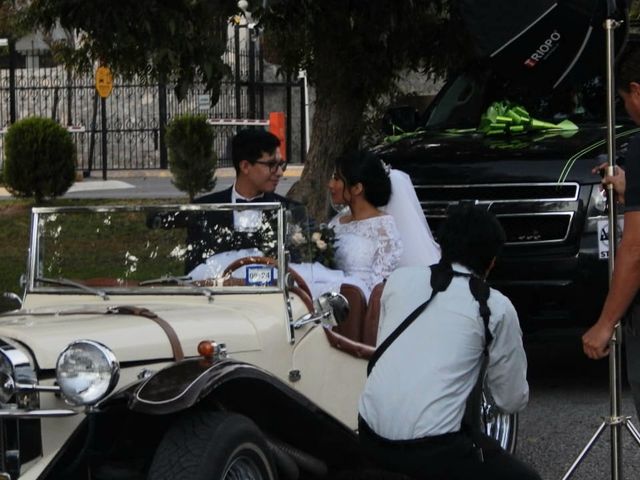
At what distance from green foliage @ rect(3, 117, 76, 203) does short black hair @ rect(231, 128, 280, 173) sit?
37.1 ft

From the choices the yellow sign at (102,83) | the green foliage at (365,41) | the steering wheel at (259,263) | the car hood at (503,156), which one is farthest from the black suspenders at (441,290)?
the yellow sign at (102,83)

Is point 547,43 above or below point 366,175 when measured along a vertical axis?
above

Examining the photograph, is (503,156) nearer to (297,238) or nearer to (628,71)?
(297,238)

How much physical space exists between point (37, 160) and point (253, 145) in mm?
11558

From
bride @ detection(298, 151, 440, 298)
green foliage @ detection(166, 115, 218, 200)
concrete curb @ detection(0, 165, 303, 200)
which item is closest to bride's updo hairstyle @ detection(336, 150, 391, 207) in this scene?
bride @ detection(298, 151, 440, 298)

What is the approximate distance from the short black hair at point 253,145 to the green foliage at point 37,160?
1132 cm

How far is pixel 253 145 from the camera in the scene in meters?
6.46

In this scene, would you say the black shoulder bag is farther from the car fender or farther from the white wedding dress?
the white wedding dress

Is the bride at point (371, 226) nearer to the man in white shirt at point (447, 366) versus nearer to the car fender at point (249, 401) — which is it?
the car fender at point (249, 401)

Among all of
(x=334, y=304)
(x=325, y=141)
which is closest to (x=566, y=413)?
(x=334, y=304)

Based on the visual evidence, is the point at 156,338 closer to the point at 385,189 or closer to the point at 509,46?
the point at 385,189

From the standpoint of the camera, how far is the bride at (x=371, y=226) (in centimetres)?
644

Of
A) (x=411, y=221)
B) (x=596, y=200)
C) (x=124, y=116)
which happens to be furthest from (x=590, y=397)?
(x=124, y=116)

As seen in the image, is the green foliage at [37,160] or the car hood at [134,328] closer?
the car hood at [134,328]
